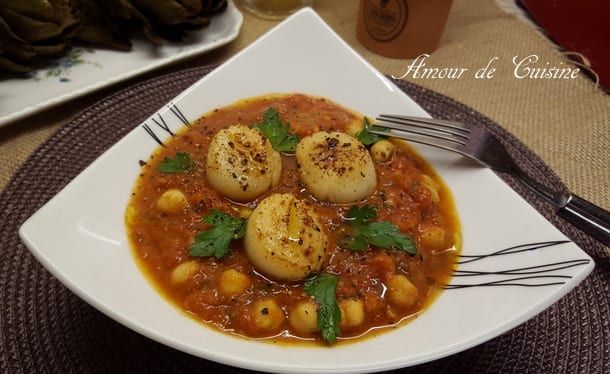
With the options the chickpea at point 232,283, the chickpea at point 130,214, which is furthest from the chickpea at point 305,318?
the chickpea at point 130,214

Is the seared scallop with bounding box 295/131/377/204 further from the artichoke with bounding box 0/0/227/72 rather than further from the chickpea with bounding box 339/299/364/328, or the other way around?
the artichoke with bounding box 0/0/227/72

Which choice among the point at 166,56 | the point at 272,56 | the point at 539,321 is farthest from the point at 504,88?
the point at 166,56

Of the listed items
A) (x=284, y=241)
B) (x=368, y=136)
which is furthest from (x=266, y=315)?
(x=368, y=136)

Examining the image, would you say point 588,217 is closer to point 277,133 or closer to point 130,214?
point 277,133

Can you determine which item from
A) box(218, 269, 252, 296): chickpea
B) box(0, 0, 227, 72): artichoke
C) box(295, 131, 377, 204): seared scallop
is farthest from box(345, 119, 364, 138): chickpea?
box(0, 0, 227, 72): artichoke

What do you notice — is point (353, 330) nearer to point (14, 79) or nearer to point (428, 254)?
point (428, 254)

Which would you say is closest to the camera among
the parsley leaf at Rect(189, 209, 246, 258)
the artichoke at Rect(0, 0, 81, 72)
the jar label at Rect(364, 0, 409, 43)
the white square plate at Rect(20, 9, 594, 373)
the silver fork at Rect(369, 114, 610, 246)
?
the white square plate at Rect(20, 9, 594, 373)
